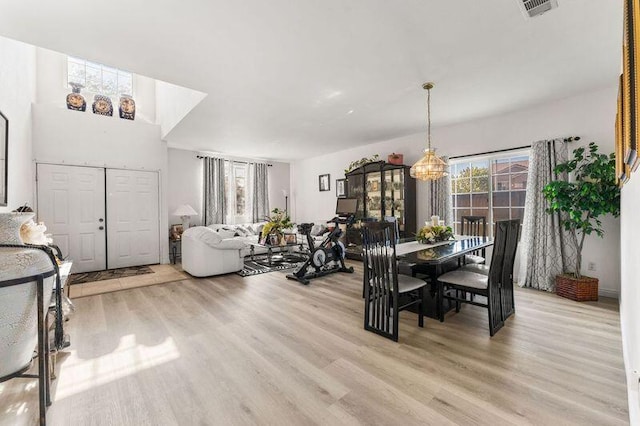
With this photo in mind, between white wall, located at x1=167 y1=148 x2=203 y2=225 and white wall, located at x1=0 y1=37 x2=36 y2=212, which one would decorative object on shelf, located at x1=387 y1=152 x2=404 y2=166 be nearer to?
white wall, located at x1=167 y1=148 x2=203 y2=225

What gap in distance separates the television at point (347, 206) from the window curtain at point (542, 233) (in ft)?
9.92

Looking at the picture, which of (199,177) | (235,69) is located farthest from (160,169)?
(235,69)

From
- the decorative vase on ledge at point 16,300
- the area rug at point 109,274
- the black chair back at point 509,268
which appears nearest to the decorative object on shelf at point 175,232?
the area rug at point 109,274

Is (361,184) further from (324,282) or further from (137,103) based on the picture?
(137,103)

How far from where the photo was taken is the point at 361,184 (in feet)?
19.7

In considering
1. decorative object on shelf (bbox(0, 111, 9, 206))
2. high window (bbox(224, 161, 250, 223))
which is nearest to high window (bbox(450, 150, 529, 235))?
high window (bbox(224, 161, 250, 223))

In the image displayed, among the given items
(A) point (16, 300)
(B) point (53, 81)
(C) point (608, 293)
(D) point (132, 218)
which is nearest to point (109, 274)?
(D) point (132, 218)

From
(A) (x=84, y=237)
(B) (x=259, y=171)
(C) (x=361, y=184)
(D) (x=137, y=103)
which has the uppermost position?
(D) (x=137, y=103)

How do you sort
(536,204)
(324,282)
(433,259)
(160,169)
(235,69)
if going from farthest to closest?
(160,169) → (324,282) → (536,204) → (235,69) → (433,259)

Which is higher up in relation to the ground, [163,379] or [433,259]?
[433,259]

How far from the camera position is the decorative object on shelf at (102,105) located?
16.9 feet

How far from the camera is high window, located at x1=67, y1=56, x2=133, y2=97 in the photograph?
17.4 ft

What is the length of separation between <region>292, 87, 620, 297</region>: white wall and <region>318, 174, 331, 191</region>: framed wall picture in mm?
1334

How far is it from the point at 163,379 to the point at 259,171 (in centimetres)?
626
